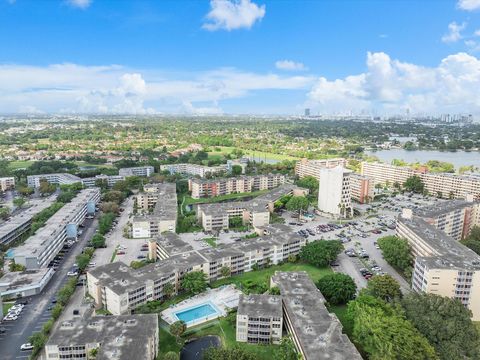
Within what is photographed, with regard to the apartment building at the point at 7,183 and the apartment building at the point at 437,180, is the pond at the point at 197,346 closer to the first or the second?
the apartment building at the point at 437,180

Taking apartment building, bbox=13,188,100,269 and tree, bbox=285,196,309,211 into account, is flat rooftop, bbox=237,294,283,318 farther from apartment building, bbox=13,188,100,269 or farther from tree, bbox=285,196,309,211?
tree, bbox=285,196,309,211

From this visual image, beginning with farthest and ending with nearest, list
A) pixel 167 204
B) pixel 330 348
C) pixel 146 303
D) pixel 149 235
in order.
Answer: pixel 167 204 < pixel 149 235 < pixel 146 303 < pixel 330 348

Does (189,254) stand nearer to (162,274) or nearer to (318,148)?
(162,274)

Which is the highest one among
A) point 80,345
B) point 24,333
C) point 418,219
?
point 418,219

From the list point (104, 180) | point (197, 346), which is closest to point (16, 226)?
point (104, 180)

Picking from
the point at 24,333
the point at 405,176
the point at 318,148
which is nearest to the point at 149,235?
the point at 24,333

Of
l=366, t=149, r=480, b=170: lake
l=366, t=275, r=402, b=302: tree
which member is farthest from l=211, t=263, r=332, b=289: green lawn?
l=366, t=149, r=480, b=170: lake

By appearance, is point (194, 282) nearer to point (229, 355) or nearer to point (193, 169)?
point (229, 355)
